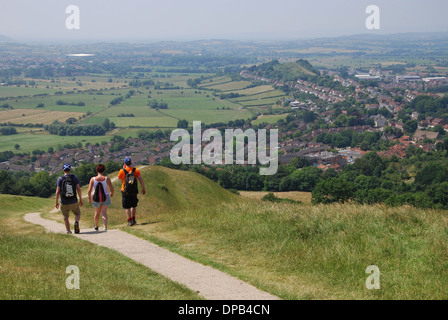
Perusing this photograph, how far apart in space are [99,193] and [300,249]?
5596 millimetres

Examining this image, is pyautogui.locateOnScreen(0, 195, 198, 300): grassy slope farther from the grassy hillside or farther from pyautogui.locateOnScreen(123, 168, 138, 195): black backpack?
pyautogui.locateOnScreen(123, 168, 138, 195): black backpack

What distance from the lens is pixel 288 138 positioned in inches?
4176

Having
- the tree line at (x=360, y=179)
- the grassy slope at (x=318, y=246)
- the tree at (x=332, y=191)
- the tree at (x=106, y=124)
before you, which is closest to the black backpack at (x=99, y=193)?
the grassy slope at (x=318, y=246)

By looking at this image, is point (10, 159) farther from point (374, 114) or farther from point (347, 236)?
point (374, 114)

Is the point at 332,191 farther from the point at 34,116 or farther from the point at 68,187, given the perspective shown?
the point at 34,116

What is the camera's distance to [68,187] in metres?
11.7

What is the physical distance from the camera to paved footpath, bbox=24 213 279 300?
7.09 m

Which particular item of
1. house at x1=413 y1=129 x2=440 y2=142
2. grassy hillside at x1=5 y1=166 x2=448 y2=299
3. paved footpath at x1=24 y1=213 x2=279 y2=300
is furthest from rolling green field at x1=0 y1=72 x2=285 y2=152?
grassy hillside at x1=5 y1=166 x2=448 y2=299

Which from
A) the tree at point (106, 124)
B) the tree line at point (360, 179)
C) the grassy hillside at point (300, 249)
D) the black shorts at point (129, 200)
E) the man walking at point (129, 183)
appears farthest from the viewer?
the tree at point (106, 124)

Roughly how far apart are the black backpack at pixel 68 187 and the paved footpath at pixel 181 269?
1.07 m

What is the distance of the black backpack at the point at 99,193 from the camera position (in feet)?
39.9

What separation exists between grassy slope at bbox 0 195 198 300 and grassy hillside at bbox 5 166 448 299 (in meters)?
0.03

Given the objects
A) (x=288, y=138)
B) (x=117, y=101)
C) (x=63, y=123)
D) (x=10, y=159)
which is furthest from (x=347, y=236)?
(x=117, y=101)

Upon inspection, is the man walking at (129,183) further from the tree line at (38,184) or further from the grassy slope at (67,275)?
the tree line at (38,184)
